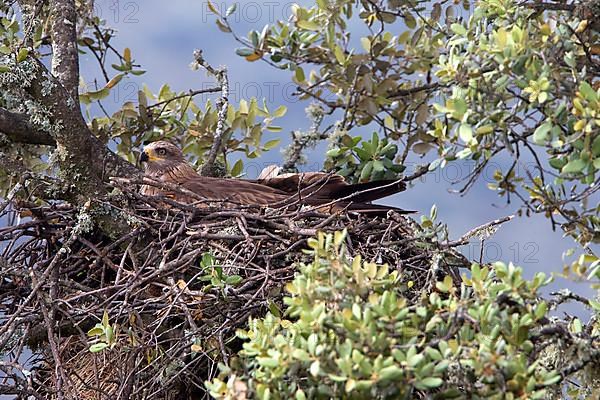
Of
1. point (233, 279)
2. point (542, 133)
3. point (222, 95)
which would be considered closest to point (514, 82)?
point (542, 133)

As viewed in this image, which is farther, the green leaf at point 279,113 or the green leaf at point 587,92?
the green leaf at point 279,113

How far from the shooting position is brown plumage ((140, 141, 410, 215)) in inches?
230

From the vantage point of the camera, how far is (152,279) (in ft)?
16.5

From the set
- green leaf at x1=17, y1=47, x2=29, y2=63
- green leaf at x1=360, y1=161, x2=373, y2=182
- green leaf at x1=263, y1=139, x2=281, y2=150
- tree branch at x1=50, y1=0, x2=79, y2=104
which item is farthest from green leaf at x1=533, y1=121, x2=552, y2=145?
green leaf at x1=263, y1=139, x2=281, y2=150

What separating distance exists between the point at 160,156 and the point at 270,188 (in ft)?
4.18

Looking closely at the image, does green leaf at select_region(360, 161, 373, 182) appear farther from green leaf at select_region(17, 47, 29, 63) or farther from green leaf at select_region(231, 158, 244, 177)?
green leaf at select_region(17, 47, 29, 63)

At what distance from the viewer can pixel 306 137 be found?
672 cm

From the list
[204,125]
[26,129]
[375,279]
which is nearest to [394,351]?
[375,279]

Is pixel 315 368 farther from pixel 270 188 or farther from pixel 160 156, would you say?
pixel 160 156

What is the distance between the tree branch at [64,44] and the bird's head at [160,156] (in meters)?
1.20

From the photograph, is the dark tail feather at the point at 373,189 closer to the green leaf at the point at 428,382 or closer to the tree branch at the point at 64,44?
the tree branch at the point at 64,44

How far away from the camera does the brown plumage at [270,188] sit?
230 inches

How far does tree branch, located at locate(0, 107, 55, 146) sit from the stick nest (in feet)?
1.79

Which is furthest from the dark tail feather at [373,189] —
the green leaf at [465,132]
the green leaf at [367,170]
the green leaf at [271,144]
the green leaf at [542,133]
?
the green leaf at [542,133]
